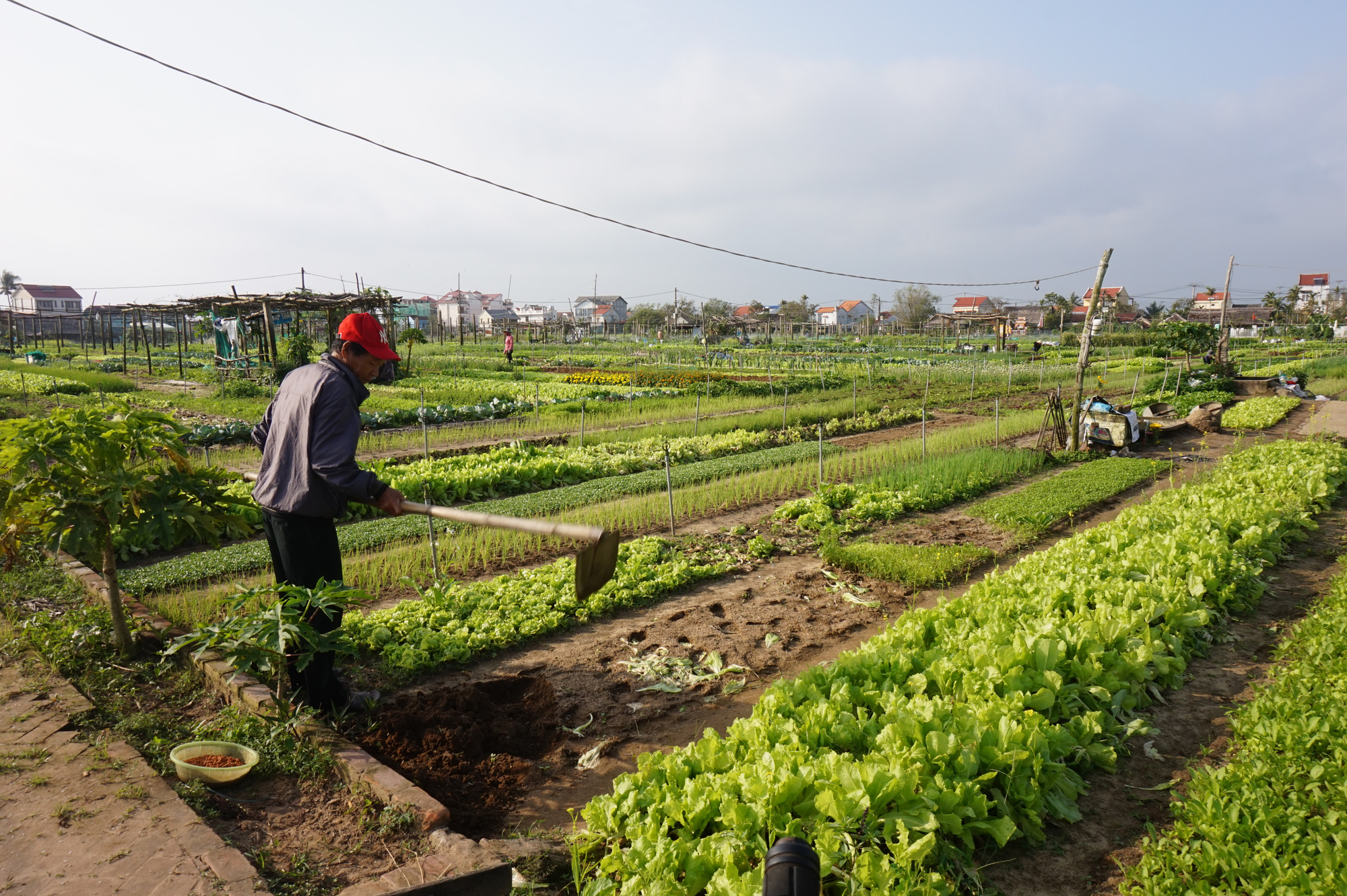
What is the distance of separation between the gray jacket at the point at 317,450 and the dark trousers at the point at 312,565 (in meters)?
0.13

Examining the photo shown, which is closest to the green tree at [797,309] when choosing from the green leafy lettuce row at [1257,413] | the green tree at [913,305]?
the green tree at [913,305]

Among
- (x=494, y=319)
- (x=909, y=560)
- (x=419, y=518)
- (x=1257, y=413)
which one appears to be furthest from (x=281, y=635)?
(x=494, y=319)

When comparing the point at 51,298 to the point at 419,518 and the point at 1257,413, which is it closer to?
the point at 419,518

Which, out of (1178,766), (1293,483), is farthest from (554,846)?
(1293,483)

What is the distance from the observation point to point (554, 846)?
3.40 meters

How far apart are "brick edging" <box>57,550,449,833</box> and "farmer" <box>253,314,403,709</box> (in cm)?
34

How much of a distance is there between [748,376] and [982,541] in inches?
792

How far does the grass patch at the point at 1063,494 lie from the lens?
369 inches

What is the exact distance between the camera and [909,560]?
295 inches

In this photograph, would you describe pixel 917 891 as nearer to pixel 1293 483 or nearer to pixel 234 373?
pixel 1293 483

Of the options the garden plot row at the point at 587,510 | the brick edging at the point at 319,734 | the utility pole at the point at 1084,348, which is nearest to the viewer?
the brick edging at the point at 319,734

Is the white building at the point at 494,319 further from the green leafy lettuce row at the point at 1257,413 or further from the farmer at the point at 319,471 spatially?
the farmer at the point at 319,471

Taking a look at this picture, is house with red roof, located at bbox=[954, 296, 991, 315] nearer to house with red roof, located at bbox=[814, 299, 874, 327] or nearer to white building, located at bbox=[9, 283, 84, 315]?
house with red roof, located at bbox=[814, 299, 874, 327]

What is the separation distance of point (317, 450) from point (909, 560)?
5652mm
